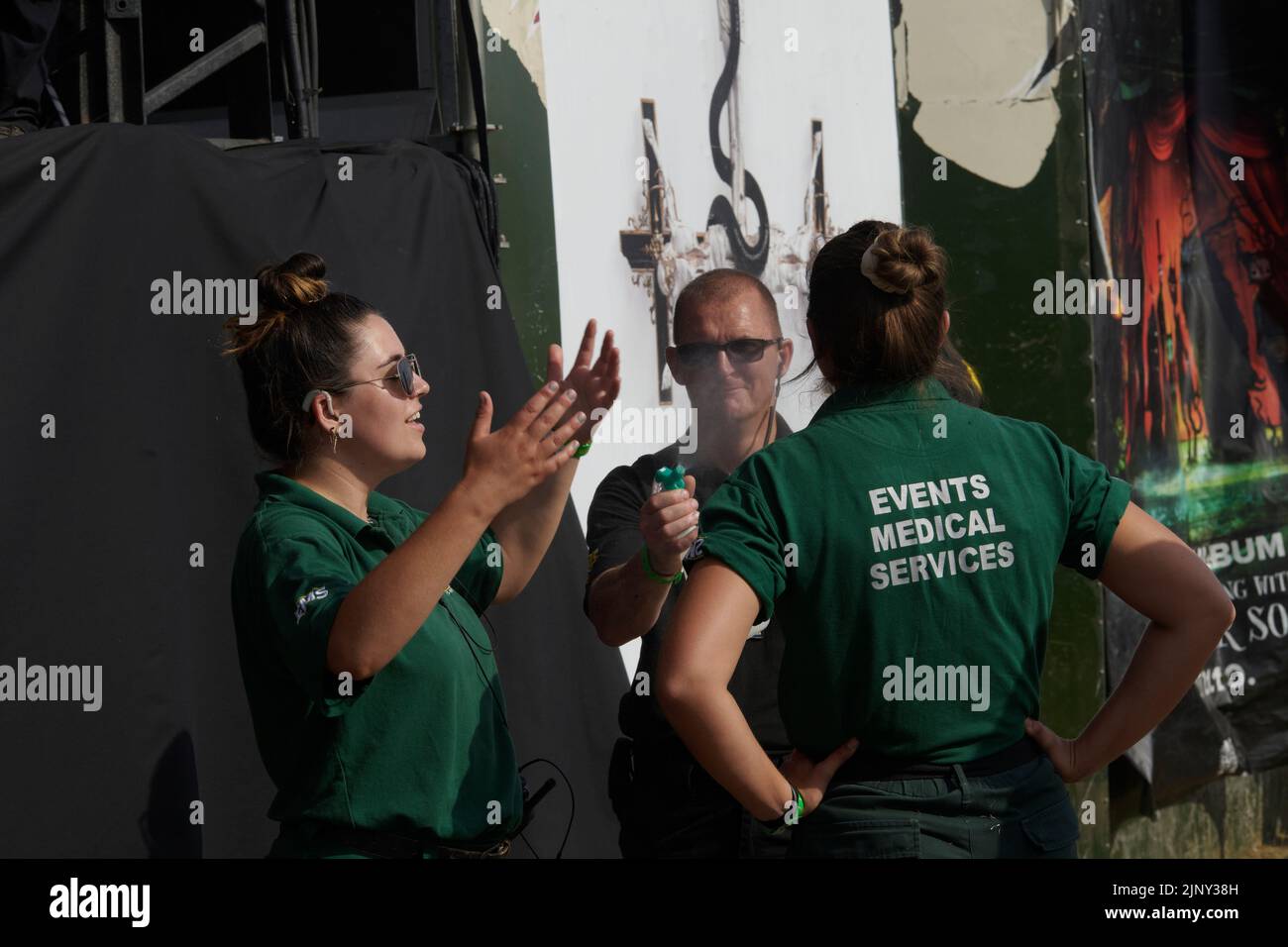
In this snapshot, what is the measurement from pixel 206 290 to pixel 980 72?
3.25 m

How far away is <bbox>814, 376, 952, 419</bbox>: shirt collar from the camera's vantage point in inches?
85.7

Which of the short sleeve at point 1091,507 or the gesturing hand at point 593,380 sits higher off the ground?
the gesturing hand at point 593,380

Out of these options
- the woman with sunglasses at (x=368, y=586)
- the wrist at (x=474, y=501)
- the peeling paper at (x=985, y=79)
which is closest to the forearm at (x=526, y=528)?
the woman with sunglasses at (x=368, y=586)

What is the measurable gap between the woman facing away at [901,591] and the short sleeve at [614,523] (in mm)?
865

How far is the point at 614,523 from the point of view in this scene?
3088mm

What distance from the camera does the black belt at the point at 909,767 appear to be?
2088 mm

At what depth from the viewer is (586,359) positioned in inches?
94.5

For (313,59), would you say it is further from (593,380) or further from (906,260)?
(906,260)

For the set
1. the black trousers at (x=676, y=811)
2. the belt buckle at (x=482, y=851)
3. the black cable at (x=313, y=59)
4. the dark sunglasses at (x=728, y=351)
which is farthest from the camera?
the black cable at (x=313, y=59)

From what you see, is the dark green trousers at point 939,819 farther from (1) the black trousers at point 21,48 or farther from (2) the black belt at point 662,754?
(1) the black trousers at point 21,48

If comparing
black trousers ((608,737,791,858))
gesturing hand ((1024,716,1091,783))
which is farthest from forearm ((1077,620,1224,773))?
black trousers ((608,737,791,858))

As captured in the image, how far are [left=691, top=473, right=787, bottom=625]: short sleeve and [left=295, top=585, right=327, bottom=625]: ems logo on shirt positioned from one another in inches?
22.2

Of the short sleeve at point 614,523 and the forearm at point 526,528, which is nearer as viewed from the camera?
the forearm at point 526,528

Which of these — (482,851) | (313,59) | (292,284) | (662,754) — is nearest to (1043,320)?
(313,59)
